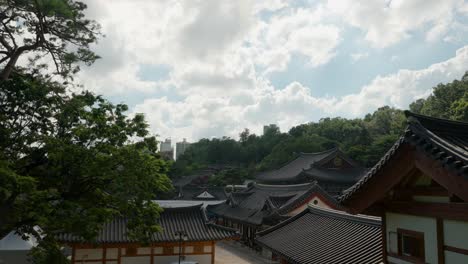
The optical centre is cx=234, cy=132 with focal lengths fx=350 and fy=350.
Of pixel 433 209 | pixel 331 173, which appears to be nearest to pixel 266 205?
pixel 331 173

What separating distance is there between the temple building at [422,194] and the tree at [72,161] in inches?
293

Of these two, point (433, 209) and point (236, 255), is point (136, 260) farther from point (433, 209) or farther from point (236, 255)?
point (433, 209)

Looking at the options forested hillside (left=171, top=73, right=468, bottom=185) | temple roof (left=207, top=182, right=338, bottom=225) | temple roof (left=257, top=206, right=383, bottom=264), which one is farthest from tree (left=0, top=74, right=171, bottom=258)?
forested hillside (left=171, top=73, right=468, bottom=185)

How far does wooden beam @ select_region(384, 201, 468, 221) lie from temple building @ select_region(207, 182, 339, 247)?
1889cm

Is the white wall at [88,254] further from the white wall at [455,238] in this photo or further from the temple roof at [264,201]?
the white wall at [455,238]

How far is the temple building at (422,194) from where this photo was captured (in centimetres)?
500

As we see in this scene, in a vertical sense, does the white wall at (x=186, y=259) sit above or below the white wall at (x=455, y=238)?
below

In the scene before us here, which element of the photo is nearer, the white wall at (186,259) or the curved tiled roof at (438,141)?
the curved tiled roof at (438,141)

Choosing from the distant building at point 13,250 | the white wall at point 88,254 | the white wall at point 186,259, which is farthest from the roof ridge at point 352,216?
the distant building at point 13,250

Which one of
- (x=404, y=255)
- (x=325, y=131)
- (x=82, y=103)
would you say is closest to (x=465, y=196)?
(x=404, y=255)

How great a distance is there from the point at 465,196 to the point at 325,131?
108948 millimetres

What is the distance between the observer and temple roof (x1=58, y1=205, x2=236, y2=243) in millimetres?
20547

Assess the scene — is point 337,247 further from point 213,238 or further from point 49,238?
point 213,238

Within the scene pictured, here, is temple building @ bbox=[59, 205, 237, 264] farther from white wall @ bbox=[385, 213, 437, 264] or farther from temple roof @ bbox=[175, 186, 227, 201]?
temple roof @ bbox=[175, 186, 227, 201]
